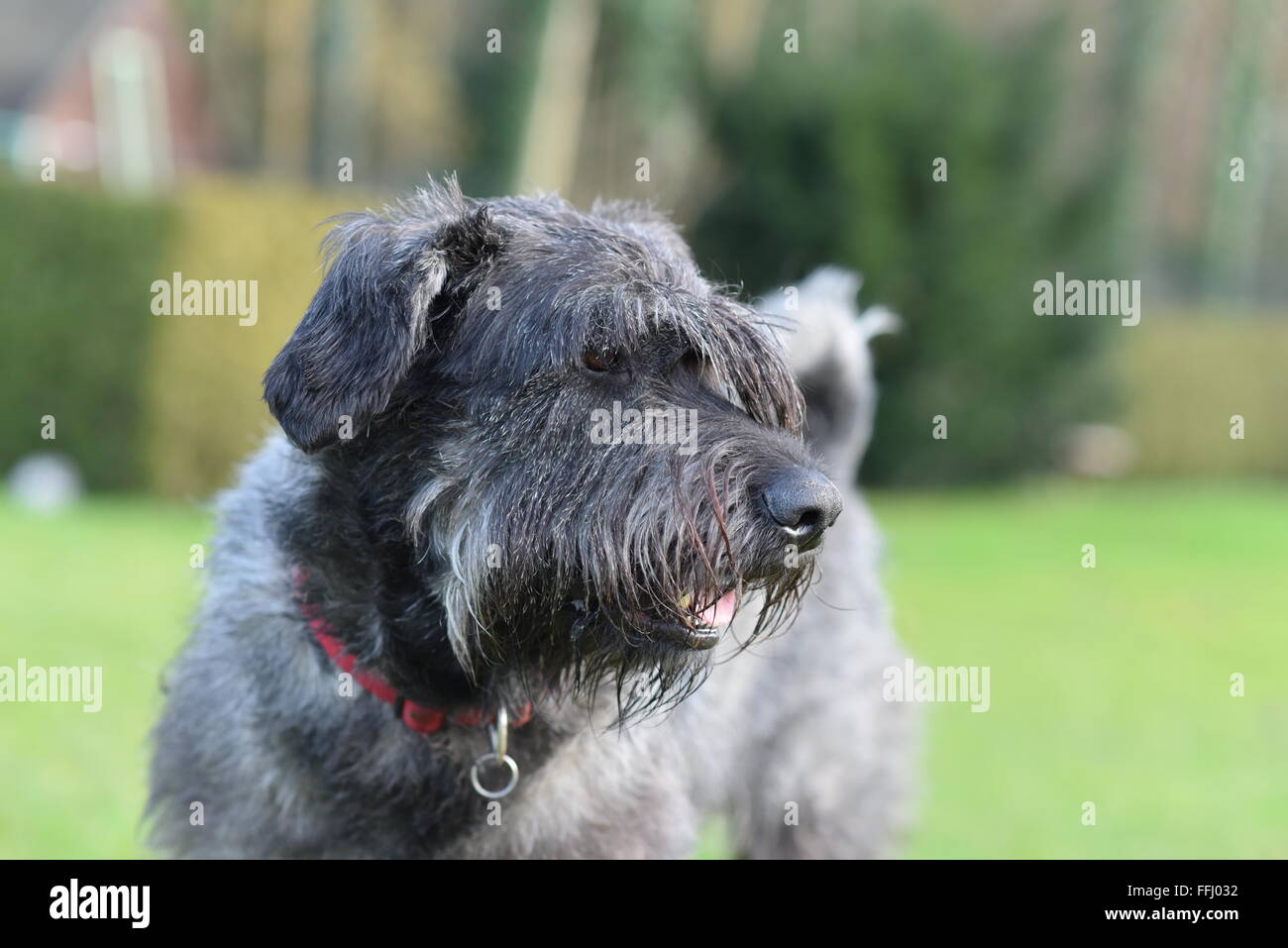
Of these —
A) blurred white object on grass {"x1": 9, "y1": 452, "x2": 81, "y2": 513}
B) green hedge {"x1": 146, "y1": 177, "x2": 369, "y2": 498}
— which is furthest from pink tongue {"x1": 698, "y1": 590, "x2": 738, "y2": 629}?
blurred white object on grass {"x1": 9, "y1": 452, "x2": 81, "y2": 513}

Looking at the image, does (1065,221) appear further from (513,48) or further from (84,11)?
(84,11)

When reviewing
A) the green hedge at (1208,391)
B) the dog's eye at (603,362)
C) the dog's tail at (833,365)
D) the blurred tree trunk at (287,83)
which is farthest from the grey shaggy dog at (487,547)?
the blurred tree trunk at (287,83)

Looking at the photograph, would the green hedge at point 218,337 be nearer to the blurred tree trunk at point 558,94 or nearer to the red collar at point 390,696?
the blurred tree trunk at point 558,94

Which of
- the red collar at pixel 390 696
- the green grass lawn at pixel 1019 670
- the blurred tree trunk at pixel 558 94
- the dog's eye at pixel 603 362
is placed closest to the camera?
the dog's eye at pixel 603 362

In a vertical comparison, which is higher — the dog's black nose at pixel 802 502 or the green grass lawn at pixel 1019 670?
the dog's black nose at pixel 802 502

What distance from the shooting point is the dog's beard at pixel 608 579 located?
3.10 meters

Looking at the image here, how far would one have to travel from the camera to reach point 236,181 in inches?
634

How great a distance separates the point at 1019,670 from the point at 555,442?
344 inches

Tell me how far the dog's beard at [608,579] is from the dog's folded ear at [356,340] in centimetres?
31

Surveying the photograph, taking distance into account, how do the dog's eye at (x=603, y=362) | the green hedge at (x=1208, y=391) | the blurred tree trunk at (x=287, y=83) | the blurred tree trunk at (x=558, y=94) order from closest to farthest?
the dog's eye at (x=603, y=362) → the green hedge at (x=1208, y=391) → the blurred tree trunk at (x=558, y=94) → the blurred tree trunk at (x=287, y=83)

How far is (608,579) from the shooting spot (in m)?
3.15

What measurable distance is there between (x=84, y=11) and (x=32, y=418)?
19742mm

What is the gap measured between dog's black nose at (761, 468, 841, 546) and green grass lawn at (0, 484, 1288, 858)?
7.91 ft

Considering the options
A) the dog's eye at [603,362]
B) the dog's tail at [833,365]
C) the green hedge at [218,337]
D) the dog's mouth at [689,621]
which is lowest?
the green hedge at [218,337]
